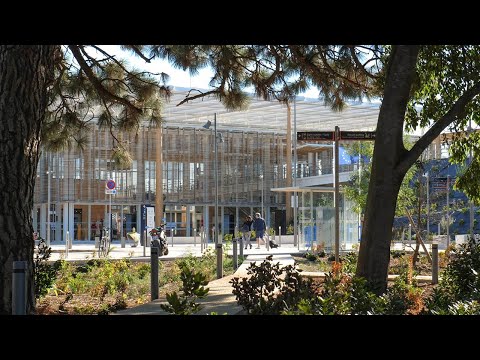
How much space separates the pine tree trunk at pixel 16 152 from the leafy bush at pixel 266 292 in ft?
8.13

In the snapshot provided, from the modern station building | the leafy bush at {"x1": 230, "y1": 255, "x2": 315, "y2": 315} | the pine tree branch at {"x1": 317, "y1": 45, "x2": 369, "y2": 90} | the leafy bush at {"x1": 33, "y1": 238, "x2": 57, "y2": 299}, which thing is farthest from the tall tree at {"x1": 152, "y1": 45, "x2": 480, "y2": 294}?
the modern station building

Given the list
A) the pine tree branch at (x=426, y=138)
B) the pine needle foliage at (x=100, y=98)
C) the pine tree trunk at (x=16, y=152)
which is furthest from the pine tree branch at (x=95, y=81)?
the pine tree branch at (x=426, y=138)

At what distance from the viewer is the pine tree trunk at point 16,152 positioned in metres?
9.11

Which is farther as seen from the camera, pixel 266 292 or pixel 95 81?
pixel 95 81

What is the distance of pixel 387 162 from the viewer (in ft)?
35.6

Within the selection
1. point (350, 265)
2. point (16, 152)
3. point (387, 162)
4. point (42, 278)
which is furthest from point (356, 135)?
point (16, 152)

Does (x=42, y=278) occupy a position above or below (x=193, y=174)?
below

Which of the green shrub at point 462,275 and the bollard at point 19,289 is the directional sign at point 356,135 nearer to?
the green shrub at point 462,275

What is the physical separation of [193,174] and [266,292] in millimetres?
46027

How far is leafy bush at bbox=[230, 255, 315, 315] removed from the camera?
8867 millimetres

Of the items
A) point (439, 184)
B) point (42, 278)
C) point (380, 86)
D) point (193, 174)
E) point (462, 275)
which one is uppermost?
point (193, 174)

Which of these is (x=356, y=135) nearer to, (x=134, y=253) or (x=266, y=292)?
(x=266, y=292)
